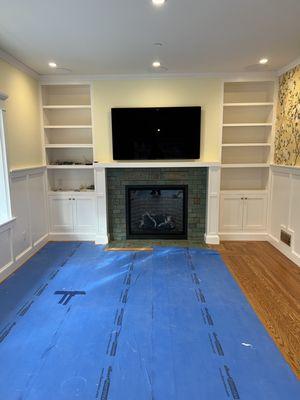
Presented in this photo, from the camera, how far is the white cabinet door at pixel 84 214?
4.70 metres

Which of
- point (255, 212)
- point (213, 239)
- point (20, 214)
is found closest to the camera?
point (20, 214)

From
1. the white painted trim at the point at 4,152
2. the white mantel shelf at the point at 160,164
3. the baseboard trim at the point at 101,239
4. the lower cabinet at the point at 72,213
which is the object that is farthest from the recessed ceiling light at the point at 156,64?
the baseboard trim at the point at 101,239

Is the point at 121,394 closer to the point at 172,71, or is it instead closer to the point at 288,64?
the point at 172,71

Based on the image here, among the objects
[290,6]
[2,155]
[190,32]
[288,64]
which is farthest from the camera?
[288,64]

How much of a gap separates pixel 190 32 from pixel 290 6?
908mm

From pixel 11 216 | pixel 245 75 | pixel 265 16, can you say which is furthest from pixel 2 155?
pixel 245 75

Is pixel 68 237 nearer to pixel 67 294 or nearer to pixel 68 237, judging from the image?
pixel 68 237

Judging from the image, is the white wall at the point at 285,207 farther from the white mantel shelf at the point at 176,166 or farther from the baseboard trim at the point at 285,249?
the white mantel shelf at the point at 176,166

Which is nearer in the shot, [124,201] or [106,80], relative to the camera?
[106,80]

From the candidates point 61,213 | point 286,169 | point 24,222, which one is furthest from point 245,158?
point 24,222

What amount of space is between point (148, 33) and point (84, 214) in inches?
116

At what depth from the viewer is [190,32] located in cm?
278

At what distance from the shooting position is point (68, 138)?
4.84m

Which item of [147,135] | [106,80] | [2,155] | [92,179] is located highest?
[106,80]
